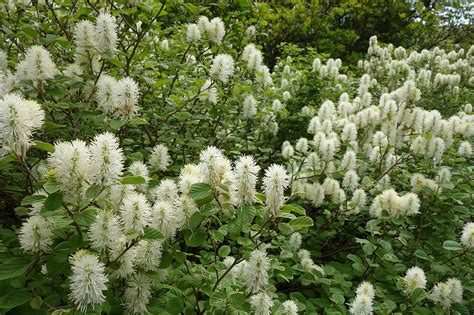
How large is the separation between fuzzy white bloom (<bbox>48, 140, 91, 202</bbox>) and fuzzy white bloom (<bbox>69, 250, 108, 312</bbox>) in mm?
215

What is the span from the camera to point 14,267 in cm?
142

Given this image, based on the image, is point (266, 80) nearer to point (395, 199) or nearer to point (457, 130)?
point (395, 199)

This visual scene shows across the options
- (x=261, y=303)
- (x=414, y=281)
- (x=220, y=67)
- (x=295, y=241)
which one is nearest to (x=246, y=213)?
(x=261, y=303)

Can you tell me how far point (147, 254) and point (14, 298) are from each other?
1.59ft

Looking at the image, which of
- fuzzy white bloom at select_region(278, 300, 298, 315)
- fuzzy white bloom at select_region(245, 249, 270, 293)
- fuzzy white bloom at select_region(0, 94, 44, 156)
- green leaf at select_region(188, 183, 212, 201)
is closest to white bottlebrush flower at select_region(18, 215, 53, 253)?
fuzzy white bloom at select_region(0, 94, 44, 156)

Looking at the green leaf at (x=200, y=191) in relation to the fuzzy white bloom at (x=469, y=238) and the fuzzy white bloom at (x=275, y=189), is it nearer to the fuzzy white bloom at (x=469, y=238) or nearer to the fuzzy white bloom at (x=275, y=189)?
the fuzzy white bloom at (x=275, y=189)

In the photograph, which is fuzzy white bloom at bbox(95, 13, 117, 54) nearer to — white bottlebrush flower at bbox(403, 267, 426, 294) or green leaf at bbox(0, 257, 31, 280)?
green leaf at bbox(0, 257, 31, 280)

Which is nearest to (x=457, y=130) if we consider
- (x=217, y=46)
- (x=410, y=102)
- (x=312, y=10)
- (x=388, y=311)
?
(x=410, y=102)

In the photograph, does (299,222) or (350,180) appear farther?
(350,180)

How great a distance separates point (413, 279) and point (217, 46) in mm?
2204

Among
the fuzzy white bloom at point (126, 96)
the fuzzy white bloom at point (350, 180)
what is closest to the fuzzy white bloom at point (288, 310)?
the fuzzy white bloom at point (126, 96)

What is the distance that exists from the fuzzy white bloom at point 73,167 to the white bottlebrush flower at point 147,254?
34cm

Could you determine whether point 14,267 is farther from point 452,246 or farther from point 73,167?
point 452,246

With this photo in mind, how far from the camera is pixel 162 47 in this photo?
3.85m
